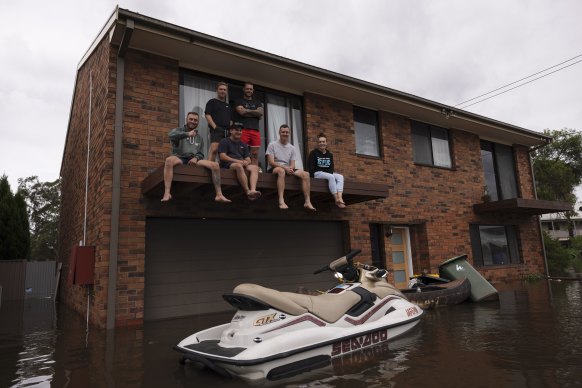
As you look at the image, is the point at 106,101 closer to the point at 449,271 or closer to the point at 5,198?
the point at 449,271

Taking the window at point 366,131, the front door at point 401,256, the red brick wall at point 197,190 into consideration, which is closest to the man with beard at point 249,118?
the red brick wall at point 197,190

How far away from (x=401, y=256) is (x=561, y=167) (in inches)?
839

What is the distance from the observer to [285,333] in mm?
3422

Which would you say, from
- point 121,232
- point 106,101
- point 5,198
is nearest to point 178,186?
point 121,232

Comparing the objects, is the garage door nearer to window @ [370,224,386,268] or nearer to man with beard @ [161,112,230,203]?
window @ [370,224,386,268]

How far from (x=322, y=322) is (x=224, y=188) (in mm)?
3471

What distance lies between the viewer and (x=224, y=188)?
660 cm

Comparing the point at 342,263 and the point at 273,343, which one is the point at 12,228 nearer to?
the point at 342,263

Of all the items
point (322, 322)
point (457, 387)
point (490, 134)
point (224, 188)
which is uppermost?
point (490, 134)

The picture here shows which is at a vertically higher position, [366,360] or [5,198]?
[5,198]

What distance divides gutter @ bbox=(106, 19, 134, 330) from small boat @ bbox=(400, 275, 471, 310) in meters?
4.88

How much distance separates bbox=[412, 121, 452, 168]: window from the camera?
1125 centimetres

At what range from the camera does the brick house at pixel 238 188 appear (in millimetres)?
6543

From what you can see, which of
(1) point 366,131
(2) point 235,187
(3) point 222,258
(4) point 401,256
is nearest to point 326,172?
(2) point 235,187
